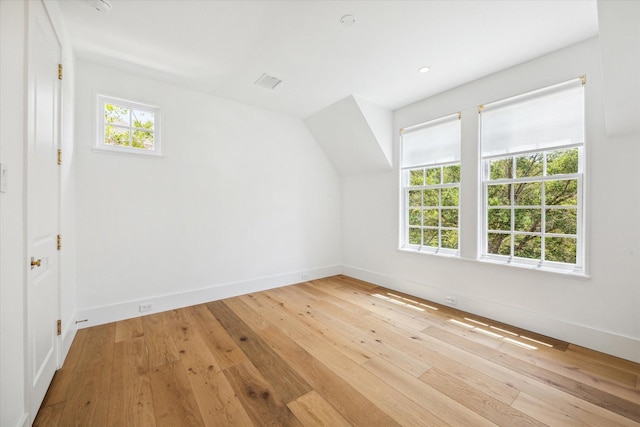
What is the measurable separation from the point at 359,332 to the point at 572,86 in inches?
123

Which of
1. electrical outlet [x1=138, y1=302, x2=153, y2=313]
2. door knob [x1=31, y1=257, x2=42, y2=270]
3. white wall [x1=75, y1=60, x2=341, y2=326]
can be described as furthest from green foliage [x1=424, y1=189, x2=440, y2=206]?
door knob [x1=31, y1=257, x2=42, y2=270]

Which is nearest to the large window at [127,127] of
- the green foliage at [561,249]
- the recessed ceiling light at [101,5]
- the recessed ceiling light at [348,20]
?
the recessed ceiling light at [101,5]

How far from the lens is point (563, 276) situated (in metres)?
2.42

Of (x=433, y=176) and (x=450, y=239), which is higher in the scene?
(x=433, y=176)

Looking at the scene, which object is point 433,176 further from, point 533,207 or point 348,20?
point 348,20

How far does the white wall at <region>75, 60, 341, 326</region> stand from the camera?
9.06ft

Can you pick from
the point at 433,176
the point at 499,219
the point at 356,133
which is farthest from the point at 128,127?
the point at 499,219

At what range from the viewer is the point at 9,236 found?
124 cm

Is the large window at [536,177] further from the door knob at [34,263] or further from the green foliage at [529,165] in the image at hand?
the door knob at [34,263]

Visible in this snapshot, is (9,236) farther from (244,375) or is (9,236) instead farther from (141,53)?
(141,53)

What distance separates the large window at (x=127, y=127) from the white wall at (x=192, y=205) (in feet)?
0.30

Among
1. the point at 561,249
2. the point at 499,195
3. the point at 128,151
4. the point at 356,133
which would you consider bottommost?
the point at 561,249

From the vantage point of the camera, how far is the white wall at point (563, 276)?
213cm

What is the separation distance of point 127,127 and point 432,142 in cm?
385
